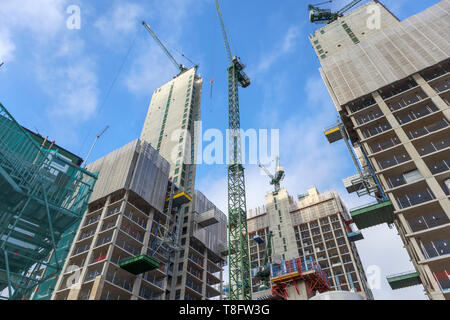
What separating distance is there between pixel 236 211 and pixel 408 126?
32167mm

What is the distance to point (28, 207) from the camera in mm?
29500

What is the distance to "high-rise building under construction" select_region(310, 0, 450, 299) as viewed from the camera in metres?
33.2

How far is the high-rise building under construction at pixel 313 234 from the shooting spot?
7519cm

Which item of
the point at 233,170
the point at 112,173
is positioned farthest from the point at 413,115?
the point at 112,173

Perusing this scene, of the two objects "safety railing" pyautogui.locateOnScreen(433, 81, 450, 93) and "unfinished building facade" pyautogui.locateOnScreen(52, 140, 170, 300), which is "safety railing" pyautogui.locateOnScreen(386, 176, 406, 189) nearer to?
"safety railing" pyautogui.locateOnScreen(433, 81, 450, 93)

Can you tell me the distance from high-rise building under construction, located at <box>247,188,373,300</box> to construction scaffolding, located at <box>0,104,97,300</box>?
48978mm

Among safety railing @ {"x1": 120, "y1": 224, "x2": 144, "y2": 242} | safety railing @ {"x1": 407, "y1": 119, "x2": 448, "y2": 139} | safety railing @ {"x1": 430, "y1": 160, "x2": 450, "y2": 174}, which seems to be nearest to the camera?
safety railing @ {"x1": 430, "y1": 160, "x2": 450, "y2": 174}

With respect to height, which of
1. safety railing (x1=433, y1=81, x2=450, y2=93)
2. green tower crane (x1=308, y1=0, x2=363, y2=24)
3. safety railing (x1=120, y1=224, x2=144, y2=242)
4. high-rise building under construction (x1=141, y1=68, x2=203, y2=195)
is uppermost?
green tower crane (x1=308, y1=0, x2=363, y2=24)

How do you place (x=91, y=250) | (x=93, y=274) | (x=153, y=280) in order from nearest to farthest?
(x=93, y=274) < (x=91, y=250) < (x=153, y=280)

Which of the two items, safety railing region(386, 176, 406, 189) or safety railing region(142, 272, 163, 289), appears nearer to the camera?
safety railing region(386, 176, 406, 189)

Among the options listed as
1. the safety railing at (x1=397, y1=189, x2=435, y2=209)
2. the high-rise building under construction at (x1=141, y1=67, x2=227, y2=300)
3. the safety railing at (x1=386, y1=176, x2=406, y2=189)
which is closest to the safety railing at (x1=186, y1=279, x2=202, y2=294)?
the high-rise building under construction at (x1=141, y1=67, x2=227, y2=300)

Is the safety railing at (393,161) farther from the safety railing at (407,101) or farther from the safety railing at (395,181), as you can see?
the safety railing at (407,101)

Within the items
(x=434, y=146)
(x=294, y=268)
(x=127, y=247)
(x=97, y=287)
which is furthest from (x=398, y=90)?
(x=97, y=287)

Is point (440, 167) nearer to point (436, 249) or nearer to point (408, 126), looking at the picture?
point (408, 126)
